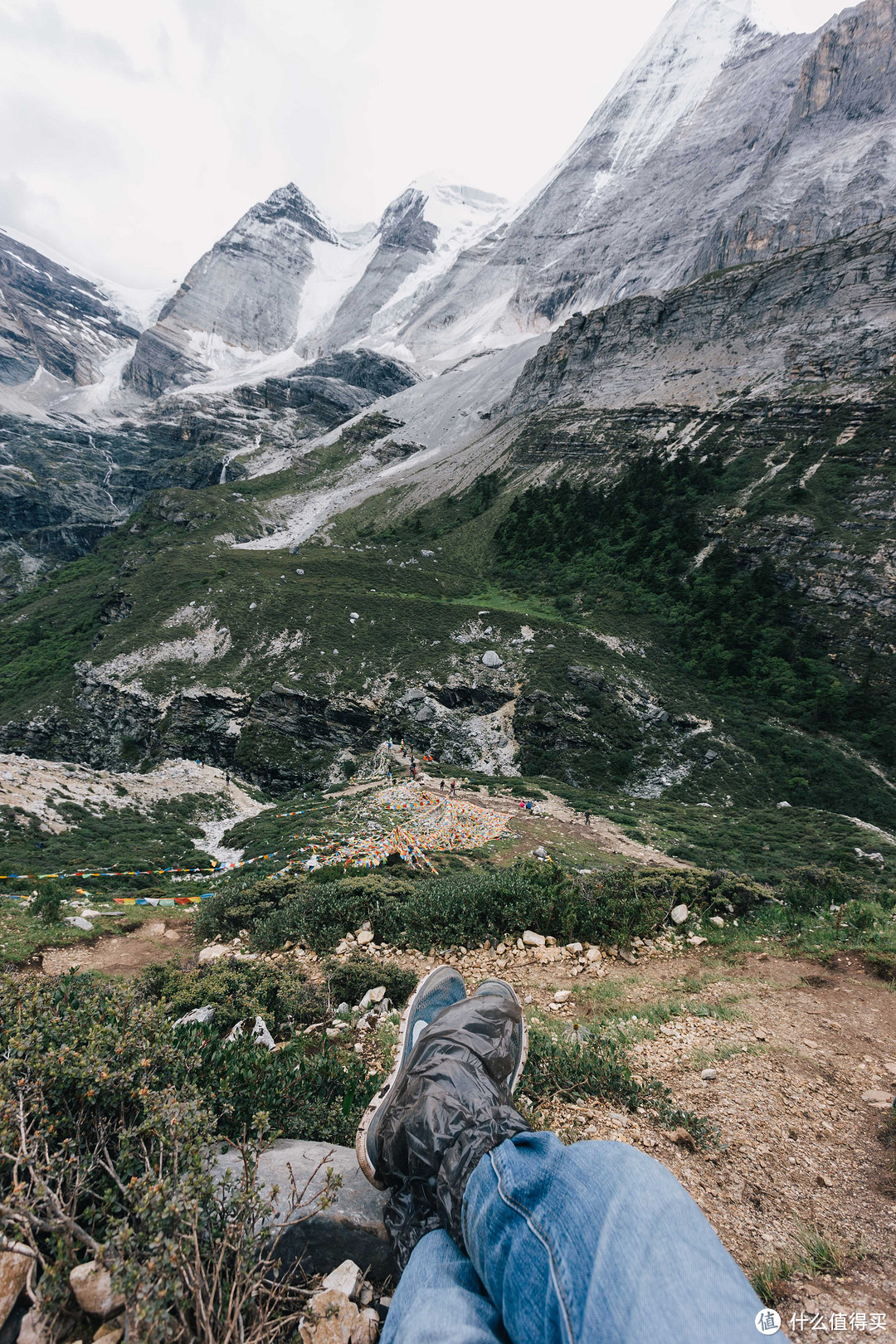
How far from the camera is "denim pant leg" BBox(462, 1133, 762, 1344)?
1605 mm

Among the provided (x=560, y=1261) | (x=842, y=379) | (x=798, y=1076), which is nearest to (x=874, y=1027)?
(x=798, y=1076)

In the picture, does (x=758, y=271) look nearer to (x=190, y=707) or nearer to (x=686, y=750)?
(x=686, y=750)

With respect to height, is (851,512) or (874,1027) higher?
→ (851,512)

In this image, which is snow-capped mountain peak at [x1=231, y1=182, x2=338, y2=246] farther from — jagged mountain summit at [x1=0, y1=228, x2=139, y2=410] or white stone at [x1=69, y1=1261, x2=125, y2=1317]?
white stone at [x1=69, y1=1261, x2=125, y2=1317]

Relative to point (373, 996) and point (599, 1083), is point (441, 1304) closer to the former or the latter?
point (599, 1083)

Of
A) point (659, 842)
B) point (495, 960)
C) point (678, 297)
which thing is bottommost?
point (659, 842)

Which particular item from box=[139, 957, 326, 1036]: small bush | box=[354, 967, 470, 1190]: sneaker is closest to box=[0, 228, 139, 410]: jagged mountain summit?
box=[139, 957, 326, 1036]: small bush

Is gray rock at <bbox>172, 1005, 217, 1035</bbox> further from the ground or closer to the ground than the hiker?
closer to the ground

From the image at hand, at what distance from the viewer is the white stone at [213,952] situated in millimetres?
6832

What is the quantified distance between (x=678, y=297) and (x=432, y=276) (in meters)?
139

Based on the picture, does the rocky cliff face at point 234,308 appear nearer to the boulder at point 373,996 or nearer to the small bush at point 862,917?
the boulder at point 373,996

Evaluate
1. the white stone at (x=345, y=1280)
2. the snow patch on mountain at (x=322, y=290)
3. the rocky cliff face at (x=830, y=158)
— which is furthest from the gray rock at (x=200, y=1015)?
the snow patch on mountain at (x=322, y=290)

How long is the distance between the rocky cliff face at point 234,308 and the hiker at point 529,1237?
19305 centimetres

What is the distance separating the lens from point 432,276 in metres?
168
